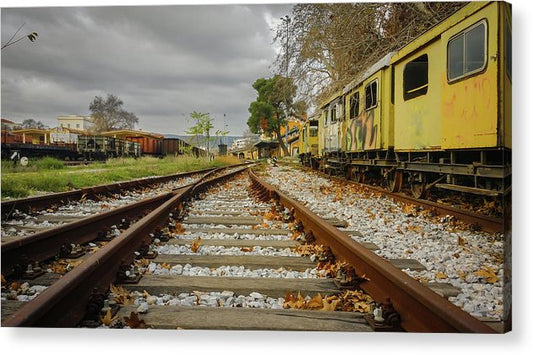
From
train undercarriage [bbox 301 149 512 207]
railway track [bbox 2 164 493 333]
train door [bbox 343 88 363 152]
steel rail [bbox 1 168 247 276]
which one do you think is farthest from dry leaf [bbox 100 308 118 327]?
train door [bbox 343 88 363 152]

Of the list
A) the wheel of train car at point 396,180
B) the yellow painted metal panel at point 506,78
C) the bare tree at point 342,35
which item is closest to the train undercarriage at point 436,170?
the wheel of train car at point 396,180

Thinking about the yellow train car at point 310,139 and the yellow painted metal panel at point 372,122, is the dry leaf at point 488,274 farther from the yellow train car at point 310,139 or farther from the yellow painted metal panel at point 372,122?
the yellow train car at point 310,139

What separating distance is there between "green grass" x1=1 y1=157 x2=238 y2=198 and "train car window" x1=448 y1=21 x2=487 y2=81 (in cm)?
404

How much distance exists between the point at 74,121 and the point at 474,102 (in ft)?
11.7

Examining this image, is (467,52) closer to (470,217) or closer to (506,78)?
(506,78)

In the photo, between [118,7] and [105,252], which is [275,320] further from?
[118,7]

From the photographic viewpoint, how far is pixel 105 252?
2.27 meters

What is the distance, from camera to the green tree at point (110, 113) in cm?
361

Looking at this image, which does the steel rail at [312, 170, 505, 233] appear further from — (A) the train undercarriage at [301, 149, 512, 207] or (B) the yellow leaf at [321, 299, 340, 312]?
(B) the yellow leaf at [321, 299, 340, 312]

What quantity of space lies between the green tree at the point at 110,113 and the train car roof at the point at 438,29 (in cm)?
321

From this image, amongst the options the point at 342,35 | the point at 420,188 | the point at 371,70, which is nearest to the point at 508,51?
the point at 342,35

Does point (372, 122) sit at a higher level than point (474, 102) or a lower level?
higher

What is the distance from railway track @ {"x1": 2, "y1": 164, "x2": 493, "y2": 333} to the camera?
1776 mm

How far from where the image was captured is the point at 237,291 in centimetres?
226
